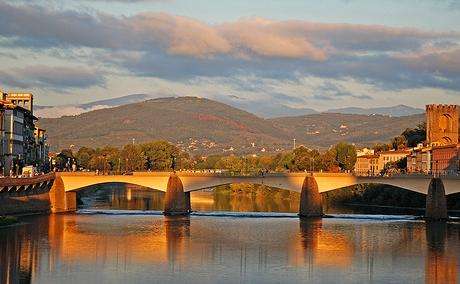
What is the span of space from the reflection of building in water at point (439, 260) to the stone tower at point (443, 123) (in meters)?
79.5

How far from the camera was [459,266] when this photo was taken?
58.2 m

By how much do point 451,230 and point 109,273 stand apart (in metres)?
35.6

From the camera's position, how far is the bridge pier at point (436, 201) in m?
90.2

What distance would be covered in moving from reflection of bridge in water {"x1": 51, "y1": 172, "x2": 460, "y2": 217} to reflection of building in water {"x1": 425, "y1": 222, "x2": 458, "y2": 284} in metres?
14.2

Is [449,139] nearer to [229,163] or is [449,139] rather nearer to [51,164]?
[229,163]

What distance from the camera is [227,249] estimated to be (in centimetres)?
6638

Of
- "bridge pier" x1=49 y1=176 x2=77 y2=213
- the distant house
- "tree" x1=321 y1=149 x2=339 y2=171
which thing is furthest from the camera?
the distant house

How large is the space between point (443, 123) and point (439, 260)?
10138cm

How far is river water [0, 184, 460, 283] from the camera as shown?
53719 mm

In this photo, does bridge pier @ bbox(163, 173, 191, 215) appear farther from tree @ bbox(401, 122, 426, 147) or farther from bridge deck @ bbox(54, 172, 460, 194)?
tree @ bbox(401, 122, 426, 147)

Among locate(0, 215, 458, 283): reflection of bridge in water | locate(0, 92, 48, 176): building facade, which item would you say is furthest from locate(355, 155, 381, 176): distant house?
locate(0, 215, 458, 283): reflection of bridge in water

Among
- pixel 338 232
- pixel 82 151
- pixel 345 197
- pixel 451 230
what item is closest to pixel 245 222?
pixel 338 232

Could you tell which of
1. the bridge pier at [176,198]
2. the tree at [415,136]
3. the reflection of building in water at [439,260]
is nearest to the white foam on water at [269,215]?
the bridge pier at [176,198]

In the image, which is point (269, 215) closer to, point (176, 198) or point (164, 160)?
point (176, 198)
